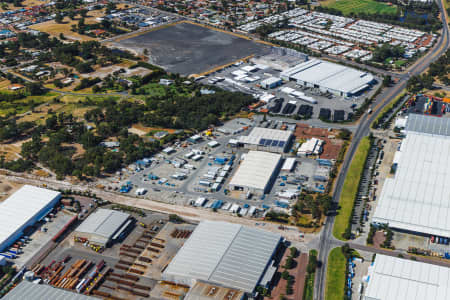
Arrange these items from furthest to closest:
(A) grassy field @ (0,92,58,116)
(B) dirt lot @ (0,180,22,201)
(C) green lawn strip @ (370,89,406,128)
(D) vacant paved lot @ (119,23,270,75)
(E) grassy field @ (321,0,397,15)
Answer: (E) grassy field @ (321,0,397,15)
(D) vacant paved lot @ (119,23,270,75)
(A) grassy field @ (0,92,58,116)
(C) green lawn strip @ (370,89,406,128)
(B) dirt lot @ (0,180,22,201)

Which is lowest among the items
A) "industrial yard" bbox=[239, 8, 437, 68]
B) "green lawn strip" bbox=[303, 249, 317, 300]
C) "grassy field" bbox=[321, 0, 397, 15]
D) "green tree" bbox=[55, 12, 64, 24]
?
"green lawn strip" bbox=[303, 249, 317, 300]

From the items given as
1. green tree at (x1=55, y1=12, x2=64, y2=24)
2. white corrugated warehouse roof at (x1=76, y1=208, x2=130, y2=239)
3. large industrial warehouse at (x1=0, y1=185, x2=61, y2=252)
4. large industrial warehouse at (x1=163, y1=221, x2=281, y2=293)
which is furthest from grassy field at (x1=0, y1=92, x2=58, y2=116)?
green tree at (x1=55, y1=12, x2=64, y2=24)

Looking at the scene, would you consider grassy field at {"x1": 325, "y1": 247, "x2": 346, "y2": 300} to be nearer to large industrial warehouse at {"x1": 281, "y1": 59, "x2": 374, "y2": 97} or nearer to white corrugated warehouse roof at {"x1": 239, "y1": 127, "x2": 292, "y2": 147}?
white corrugated warehouse roof at {"x1": 239, "y1": 127, "x2": 292, "y2": 147}

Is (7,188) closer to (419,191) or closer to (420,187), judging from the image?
(419,191)

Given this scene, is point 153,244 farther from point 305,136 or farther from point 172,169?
point 305,136

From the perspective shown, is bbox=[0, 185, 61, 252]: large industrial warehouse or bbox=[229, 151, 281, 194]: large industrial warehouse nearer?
bbox=[0, 185, 61, 252]: large industrial warehouse

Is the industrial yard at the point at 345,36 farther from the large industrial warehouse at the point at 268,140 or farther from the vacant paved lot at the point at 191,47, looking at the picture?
the large industrial warehouse at the point at 268,140

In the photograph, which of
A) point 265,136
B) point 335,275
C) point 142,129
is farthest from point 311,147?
point 142,129
